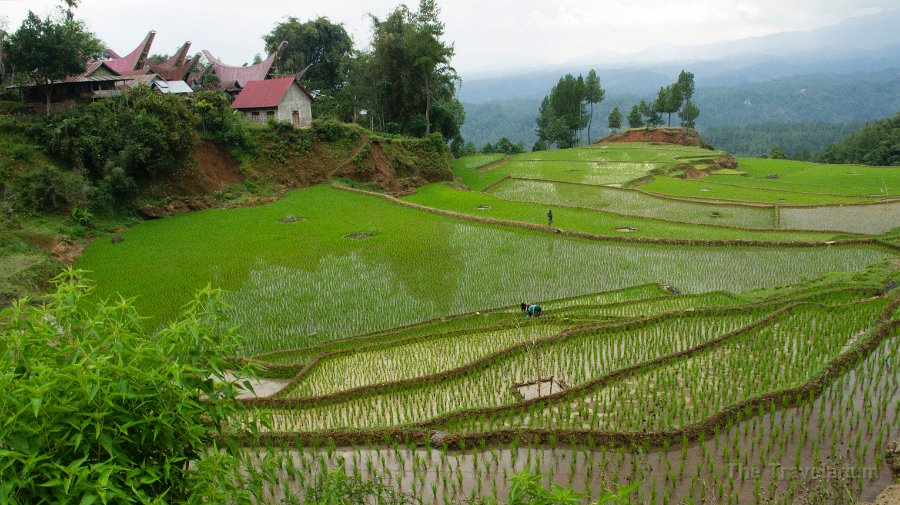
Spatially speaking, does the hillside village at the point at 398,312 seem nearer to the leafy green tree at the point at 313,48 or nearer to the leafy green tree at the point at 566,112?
the leafy green tree at the point at 313,48

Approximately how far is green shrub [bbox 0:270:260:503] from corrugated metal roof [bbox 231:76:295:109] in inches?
1092

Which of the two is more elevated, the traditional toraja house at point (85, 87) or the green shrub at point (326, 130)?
the traditional toraja house at point (85, 87)

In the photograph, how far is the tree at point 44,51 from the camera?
20.9 meters

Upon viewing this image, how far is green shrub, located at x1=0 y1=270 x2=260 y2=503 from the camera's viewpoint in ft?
11.3

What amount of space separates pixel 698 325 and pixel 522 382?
14.3 ft

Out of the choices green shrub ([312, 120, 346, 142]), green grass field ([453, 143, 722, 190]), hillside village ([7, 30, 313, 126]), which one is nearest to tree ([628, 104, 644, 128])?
green grass field ([453, 143, 722, 190])

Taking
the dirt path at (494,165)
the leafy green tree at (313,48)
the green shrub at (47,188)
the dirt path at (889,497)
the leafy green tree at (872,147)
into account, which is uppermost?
the leafy green tree at (313,48)

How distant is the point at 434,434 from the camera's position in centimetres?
683

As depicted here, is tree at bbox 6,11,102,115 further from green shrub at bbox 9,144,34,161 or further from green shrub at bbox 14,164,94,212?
green shrub at bbox 14,164,94,212

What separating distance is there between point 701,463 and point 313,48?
4498 centimetres

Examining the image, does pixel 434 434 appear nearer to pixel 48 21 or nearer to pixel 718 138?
pixel 48 21

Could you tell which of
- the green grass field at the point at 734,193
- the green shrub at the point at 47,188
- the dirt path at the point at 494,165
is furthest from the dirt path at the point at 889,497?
the dirt path at the point at 494,165

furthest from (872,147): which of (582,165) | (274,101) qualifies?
(274,101)

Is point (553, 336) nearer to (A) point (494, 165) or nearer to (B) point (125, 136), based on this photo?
(B) point (125, 136)
